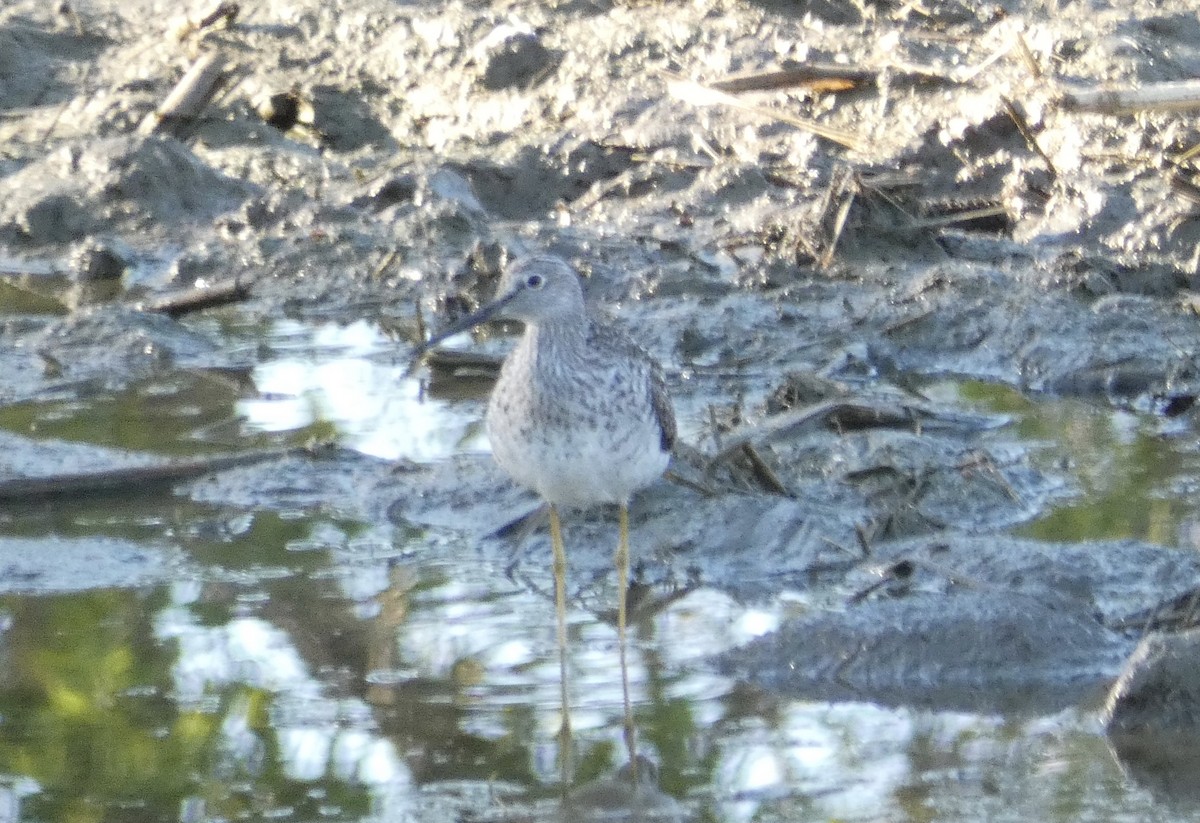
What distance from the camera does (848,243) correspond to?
8.97m

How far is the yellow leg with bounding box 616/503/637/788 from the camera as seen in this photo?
475cm

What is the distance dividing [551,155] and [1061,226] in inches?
116

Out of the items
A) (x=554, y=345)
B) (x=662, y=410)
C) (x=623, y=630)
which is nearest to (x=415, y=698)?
(x=623, y=630)

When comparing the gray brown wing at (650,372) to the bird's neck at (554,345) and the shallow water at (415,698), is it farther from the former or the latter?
the shallow water at (415,698)

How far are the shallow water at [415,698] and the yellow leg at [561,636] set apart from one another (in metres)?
0.03

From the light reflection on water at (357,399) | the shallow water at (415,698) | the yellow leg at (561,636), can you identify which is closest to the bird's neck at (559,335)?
the yellow leg at (561,636)

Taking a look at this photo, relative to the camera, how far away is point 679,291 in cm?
881

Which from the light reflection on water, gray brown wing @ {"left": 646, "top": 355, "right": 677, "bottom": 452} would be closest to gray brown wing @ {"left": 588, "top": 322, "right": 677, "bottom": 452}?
gray brown wing @ {"left": 646, "top": 355, "right": 677, "bottom": 452}

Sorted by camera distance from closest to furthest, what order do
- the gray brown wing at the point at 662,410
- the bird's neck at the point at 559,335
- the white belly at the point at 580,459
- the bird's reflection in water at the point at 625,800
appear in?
the bird's reflection in water at the point at 625,800
the white belly at the point at 580,459
the bird's neck at the point at 559,335
the gray brown wing at the point at 662,410

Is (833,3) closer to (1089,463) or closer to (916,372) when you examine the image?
(916,372)

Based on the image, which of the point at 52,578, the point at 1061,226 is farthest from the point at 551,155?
the point at 52,578

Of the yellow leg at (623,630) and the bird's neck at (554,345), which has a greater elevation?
the bird's neck at (554,345)

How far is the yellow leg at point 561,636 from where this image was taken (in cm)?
471

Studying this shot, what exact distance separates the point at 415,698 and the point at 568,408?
1081mm
